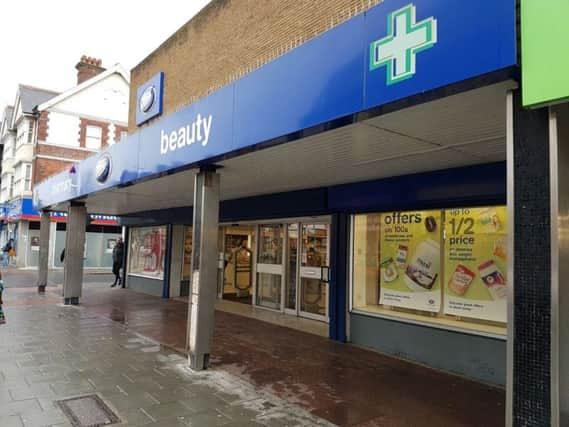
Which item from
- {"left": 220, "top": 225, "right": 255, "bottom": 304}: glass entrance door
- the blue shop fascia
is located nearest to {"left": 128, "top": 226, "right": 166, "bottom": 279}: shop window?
{"left": 220, "top": 225, "right": 255, "bottom": 304}: glass entrance door

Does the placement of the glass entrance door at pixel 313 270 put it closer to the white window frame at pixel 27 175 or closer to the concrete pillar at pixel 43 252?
the concrete pillar at pixel 43 252

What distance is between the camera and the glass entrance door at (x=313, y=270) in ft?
29.3

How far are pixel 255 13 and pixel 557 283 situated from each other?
583cm

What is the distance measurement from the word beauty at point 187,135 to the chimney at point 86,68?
23588 millimetres

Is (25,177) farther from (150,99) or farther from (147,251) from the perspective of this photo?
(150,99)

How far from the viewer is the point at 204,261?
19.1 feet

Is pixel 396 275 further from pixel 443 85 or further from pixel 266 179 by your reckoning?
pixel 443 85

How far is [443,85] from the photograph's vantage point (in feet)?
9.11

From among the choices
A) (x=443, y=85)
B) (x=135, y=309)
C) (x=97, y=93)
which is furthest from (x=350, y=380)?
(x=97, y=93)

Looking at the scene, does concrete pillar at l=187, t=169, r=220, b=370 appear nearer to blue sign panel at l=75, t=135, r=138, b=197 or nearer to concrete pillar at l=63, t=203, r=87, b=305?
blue sign panel at l=75, t=135, r=138, b=197

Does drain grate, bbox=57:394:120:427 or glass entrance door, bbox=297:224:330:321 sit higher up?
glass entrance door, bbox=297:224:330:321

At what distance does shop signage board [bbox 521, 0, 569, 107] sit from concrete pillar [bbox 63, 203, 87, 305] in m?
11.0

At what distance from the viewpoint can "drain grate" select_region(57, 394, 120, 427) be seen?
3.99 metres

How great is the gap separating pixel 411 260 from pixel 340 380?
7.57 feet
